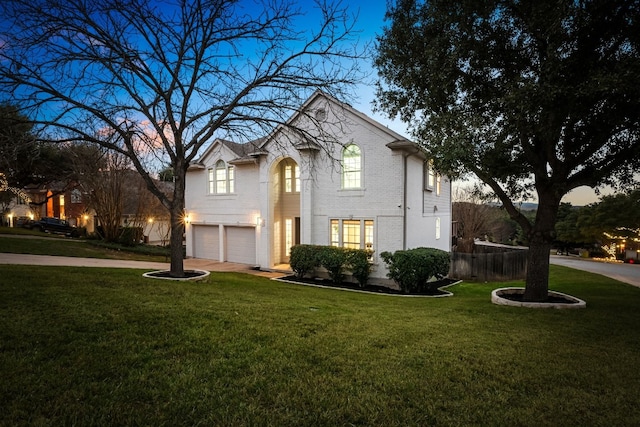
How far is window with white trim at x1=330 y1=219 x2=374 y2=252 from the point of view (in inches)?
576

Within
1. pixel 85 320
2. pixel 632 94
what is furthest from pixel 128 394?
pixel 632 94

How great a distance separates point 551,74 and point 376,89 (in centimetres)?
489

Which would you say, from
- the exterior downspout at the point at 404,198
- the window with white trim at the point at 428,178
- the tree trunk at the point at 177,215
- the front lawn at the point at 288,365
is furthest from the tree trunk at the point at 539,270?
the tree trunk at the point at 177,215

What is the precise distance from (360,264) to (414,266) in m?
2.21

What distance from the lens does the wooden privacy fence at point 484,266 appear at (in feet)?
52.1

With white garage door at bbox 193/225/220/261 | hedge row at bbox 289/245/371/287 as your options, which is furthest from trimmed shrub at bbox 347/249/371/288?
white garage door at bbox 193/225/220/261

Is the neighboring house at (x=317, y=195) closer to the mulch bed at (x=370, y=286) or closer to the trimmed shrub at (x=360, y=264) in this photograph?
the trimmed shrub at (x=360, y=264)

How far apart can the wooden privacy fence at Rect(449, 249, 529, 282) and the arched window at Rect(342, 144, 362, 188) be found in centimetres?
607

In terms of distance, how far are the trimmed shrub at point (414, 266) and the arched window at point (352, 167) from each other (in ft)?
11.9

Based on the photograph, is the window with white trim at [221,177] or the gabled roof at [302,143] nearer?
the gabled roof at [302,143]

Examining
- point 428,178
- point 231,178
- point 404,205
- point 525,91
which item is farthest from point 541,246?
point 231,178

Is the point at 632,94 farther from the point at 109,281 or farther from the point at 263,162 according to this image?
the point at 263,162

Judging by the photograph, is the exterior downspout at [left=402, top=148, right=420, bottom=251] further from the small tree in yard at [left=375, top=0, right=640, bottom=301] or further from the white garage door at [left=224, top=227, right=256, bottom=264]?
the white garage door at [left=224, top=227, right=256, bottom=264]

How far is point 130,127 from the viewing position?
386 inches
